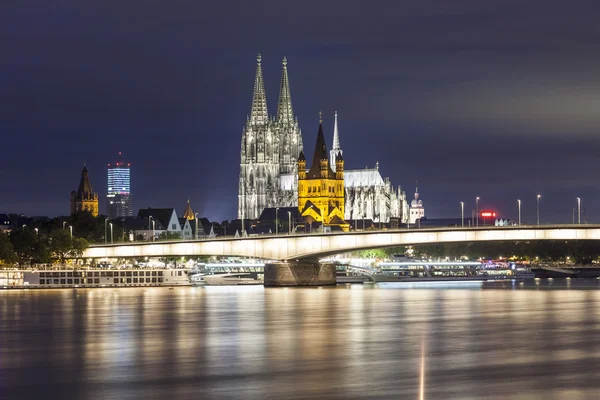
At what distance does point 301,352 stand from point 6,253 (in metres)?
104

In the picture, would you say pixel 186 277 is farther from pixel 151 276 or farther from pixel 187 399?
pixel 187 399

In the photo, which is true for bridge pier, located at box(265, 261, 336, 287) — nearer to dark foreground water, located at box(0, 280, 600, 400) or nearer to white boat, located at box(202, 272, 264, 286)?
white boat, located at box(202, 272, 264, 286)

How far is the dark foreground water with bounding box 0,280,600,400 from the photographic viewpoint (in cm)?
4225

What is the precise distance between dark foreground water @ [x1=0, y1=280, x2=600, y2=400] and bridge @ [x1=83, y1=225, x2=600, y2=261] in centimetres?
3560

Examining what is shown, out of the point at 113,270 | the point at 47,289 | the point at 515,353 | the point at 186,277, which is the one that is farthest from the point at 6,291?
the point at 515,353

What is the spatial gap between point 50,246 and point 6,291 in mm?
23140

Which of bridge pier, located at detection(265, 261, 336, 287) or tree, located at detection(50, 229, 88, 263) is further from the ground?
tree, located at detection(50, 229, 88, 263)

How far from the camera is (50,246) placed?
159375 mm

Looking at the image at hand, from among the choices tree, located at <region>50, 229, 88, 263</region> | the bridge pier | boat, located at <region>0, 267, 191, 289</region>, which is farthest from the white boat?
the bridge pier

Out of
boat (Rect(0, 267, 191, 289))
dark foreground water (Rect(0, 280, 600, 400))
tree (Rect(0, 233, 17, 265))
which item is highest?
tree (Rect(0, 233, 17, 265))

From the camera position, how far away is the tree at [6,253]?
498 feet

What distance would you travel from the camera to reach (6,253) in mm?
152125

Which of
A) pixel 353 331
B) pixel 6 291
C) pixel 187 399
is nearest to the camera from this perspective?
pixel 187 399

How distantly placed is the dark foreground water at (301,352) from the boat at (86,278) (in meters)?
55.3
